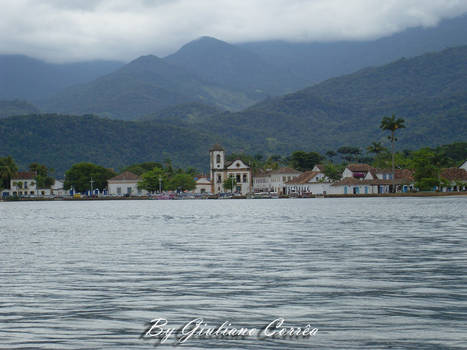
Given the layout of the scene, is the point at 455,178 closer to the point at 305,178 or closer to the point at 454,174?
the point at 454,174

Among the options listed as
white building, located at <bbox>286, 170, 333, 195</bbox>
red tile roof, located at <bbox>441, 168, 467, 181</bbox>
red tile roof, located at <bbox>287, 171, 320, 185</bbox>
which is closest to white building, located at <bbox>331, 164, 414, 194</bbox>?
white building, located at <bbox>286, 170, 333, 195</bbox>

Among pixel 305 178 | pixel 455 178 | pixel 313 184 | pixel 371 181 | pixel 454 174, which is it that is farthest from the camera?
pixel 305 178

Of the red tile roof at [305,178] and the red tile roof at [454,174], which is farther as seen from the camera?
the red tile roof at [305,178]

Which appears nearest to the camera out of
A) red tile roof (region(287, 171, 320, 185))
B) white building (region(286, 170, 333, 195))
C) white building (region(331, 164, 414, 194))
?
white building (region(331, 164, 414, 194))

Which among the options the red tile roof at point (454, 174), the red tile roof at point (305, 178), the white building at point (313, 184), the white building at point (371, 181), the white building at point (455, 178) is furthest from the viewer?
the red tile roof at point (305, 178)

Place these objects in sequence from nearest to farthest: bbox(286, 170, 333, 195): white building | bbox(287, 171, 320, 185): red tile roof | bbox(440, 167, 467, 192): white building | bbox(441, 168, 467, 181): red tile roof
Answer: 1. bbox(440, 167, 467, 192): white building
2. bbox(441, 168, 467, 181): red tile roof
3. bbox(286, 170, 333, 195): white building
4. bbox(287, 171, 320, 185): red tile roof

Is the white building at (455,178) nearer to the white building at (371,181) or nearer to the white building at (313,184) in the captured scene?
the white building at (371,181)

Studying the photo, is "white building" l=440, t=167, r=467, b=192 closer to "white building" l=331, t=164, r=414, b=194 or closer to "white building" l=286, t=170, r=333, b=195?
"white building" l=331, t=164, r=414, b=194

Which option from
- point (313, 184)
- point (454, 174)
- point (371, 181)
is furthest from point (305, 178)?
point (454, 174)

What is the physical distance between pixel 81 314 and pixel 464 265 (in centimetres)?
1289

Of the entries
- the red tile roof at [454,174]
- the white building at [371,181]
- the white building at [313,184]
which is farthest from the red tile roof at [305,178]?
the red tile roof at [454,174]

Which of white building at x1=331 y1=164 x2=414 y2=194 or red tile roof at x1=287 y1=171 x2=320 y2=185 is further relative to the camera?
red tile roof at x1=287 y1=171 x2=320 y2=185

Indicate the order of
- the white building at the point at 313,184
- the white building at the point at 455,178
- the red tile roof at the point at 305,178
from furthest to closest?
1. the red tile roof at the point at 305,178
2. the white building at the point at 313,184
3. the white building at the point at 455,178

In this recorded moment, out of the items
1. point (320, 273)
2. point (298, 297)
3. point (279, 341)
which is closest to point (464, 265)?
point (320, 273)
